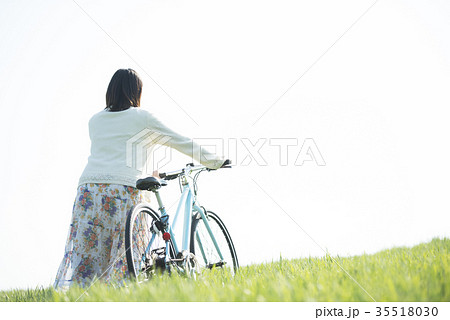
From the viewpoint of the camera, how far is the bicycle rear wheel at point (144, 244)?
9.03 feet

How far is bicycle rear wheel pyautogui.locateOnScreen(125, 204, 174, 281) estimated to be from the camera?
2.75 metres

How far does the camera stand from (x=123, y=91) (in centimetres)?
325

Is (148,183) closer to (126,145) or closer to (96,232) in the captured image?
(126,145)

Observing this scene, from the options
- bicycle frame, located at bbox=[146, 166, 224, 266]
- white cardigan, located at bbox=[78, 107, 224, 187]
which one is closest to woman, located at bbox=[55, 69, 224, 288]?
white cardigan, located at bbox=[78, 107, 224, 187]

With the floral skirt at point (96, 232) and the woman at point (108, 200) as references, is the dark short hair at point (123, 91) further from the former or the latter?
the floral skirt at point (96, 232)

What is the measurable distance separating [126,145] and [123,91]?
43cm

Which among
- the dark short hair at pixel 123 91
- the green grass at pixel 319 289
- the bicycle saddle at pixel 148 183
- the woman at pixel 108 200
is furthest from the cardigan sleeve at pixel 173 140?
the green grass at pixel 319 289

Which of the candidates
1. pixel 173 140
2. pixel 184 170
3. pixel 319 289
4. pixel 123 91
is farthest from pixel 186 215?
pixel 319 289

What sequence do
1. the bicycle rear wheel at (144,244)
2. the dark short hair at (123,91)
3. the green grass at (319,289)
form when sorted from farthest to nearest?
the dark short hair at (123,91)
the bicycle rear wheel at (144,244)
the green grass at (319,289)

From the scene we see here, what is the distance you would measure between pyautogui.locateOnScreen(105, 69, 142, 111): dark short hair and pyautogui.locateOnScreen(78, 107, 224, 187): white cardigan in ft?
0.30

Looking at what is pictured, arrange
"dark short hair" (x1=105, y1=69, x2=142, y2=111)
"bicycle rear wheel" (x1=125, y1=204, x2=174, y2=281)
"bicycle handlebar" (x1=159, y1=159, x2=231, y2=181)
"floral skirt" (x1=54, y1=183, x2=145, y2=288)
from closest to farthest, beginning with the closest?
"bicycle rear wheel" (x1=125, y1=204, x2=174, y2=281) → "floral skirt" (x1=54, y1=183, x2=145, y2=288) → "dark short hair" (x1=105, y1=69, x2=142, y2=111) → "bicycle handlebar" (x1=159, y1=159, x2=231, y2=181)

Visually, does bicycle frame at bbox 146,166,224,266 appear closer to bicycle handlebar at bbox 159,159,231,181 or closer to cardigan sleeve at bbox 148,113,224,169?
bicycle handlebar at bbox 159,159,231,181
